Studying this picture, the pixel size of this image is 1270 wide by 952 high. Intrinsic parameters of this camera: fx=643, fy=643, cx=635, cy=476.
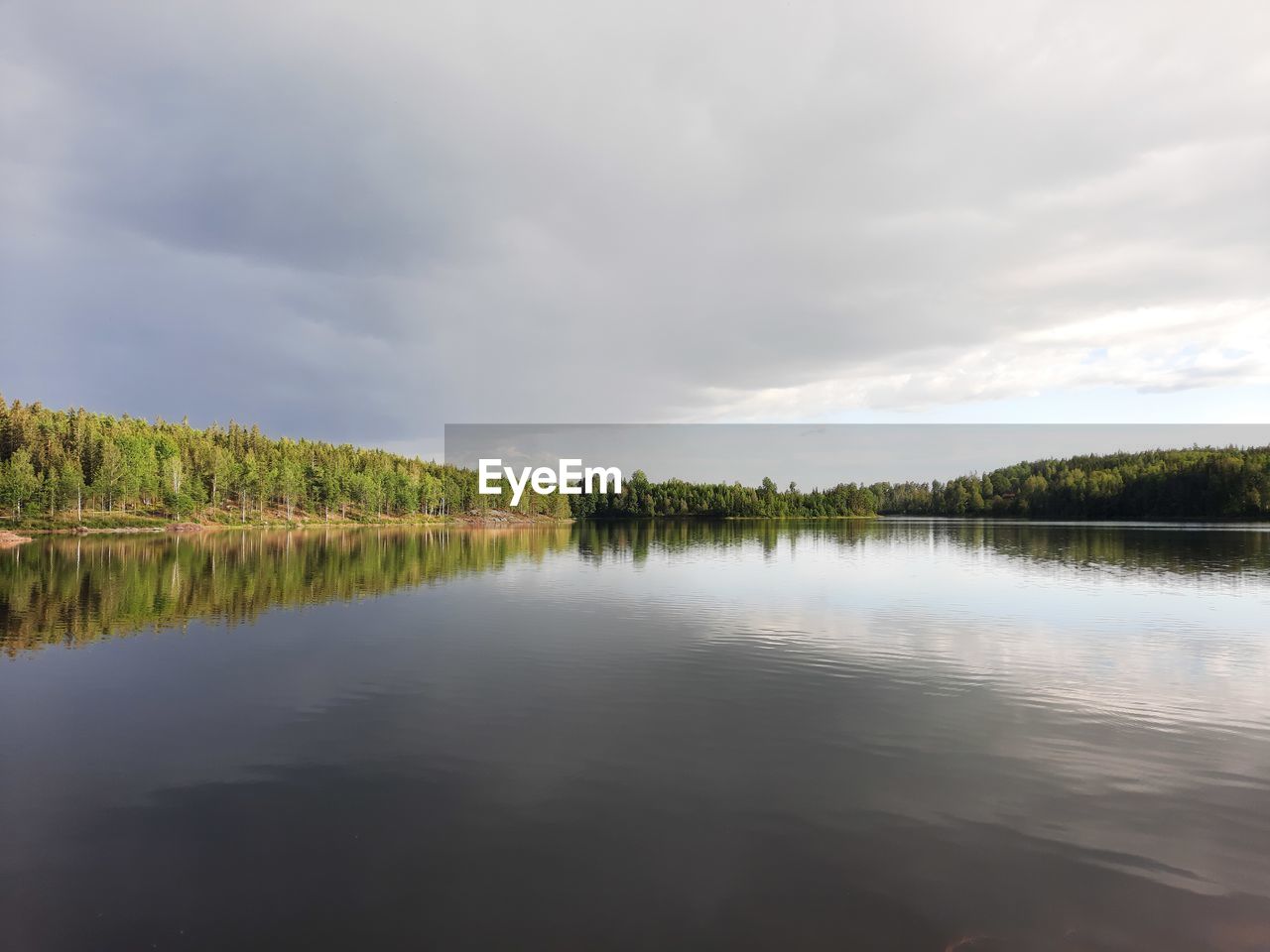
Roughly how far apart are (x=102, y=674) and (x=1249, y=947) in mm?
28764

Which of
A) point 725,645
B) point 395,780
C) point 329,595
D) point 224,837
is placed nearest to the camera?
point 224,837

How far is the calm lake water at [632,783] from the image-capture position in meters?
8.98

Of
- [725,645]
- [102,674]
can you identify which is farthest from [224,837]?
Answer: [725,645]

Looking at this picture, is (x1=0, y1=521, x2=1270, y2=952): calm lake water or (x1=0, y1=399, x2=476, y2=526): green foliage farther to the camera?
(x1=0, y1=399, x2=476, y2=526): green foliage

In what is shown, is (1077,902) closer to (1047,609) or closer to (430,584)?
(1047,609)

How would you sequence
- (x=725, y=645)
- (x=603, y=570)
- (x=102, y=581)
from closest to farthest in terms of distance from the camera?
(x=725, y=645) < (x=102, y=581) < (x=603, y=570)

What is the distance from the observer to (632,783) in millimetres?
13211

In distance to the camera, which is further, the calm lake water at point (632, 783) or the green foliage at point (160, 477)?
the green foliage at point (160, 477)

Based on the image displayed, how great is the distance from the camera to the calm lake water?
29.5 feet

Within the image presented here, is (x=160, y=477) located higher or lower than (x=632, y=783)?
higher

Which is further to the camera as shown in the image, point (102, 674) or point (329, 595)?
point (329, 595)

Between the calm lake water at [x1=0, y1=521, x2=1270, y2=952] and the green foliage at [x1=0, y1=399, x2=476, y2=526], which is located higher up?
the green foliage at [x1=0, y1=399, x2=476, y2=526]

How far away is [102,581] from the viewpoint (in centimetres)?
4384

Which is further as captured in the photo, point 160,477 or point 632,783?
point 160,477
